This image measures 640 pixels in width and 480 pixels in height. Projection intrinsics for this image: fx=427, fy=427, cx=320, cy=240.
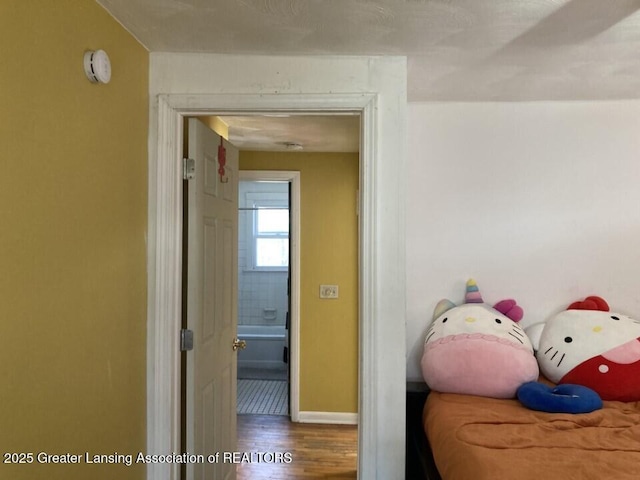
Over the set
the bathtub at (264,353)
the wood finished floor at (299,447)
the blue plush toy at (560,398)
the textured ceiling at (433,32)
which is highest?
the textured ceiling at (433,32)

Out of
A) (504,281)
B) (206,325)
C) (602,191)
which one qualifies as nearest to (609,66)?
(602,191)

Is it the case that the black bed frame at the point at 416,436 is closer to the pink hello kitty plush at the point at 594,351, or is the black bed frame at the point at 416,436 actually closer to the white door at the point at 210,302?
the pink hello kitty plush at the point at 594,351

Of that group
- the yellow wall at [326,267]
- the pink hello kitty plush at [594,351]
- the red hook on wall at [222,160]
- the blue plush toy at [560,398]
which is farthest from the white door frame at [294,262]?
the blue plush toy at [560,398]

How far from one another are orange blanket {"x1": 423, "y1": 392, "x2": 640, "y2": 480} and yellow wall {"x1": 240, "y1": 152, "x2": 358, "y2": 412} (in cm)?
182

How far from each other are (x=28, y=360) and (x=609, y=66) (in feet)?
7.06

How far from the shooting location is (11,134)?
94 centimetres

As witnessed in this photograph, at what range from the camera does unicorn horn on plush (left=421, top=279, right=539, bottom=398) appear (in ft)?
5.73

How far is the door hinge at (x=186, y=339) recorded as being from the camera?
173 centimetres

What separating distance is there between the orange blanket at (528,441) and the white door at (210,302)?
0.97 m

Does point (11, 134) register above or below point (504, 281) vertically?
above

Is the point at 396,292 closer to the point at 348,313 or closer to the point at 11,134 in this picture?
the point at 11,134

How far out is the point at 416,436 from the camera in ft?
6.30

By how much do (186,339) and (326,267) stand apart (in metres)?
1.91

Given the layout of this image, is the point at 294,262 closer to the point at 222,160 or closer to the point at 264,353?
the point at 222,160
